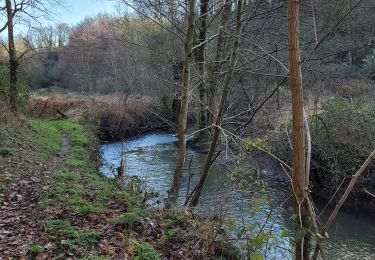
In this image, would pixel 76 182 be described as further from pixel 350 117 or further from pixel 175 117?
pixel 175 117

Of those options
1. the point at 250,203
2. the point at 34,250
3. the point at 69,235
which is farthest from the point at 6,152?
the point at 250,203

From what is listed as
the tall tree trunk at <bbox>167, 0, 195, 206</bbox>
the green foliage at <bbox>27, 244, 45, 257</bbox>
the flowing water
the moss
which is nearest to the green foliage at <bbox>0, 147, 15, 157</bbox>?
the flowing water

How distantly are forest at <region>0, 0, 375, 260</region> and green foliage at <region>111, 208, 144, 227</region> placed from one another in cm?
2

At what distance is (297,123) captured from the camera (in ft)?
9.75

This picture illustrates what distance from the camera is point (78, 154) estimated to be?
13500 mm

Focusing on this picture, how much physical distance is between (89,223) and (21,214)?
1200mm

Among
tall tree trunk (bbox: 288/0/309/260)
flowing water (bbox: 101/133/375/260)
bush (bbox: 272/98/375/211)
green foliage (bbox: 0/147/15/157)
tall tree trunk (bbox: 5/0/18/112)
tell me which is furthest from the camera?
tall tree trunk (bbox: 5/0/18/112)

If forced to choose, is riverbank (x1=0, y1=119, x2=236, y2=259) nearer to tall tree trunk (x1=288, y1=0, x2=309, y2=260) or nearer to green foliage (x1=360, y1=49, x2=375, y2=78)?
tall tree trunk (x1=288, y1=0, x2=309, y2=260)

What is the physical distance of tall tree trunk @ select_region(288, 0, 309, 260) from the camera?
2.91 metres

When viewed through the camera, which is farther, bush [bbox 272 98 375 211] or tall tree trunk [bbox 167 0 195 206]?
bush [bbox 272 98 375 211]

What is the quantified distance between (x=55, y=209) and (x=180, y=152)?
2.85 meters

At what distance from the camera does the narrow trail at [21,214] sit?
17.0ft

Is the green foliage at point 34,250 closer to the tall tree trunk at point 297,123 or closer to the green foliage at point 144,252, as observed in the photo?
the green foliage at point 144,252

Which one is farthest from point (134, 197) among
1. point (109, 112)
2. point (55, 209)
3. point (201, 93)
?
point (109, 112)
